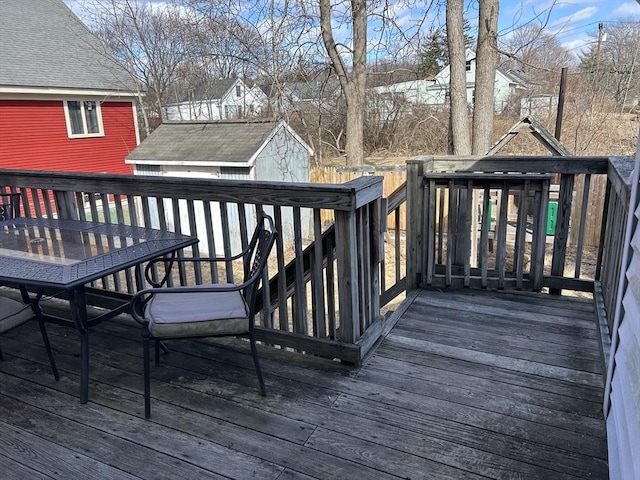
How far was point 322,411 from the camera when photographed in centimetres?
203

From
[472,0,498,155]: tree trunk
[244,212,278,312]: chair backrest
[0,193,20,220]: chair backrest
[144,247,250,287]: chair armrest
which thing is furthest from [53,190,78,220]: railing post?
[472,0,498,155]: tree trunk

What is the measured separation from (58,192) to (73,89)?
37.2 feet

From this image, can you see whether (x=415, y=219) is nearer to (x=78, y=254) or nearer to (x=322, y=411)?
(x=322, y=411)

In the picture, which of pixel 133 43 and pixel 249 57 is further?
pixel 133 43

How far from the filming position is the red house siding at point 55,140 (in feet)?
38.3

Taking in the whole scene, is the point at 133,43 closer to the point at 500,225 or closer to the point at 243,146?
the point at 243,146

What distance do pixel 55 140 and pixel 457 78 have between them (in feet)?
35.3

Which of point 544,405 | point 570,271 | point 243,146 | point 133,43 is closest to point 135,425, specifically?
point 544,405

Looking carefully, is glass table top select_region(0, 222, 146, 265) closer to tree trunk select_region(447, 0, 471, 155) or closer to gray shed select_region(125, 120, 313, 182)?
tree trunk select_region(447, 0, 471, 155)

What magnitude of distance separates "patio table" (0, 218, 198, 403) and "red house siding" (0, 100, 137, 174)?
1081cm

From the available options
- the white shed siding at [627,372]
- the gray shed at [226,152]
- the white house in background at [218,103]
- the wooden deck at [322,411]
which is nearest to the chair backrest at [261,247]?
the wooden deck at [322,411]

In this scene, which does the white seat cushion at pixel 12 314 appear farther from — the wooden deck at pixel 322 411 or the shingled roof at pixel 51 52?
the shingled roof at pixel 51 52

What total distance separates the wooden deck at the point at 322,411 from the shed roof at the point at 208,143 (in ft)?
25.4

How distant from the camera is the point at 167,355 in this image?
8.29 feet
